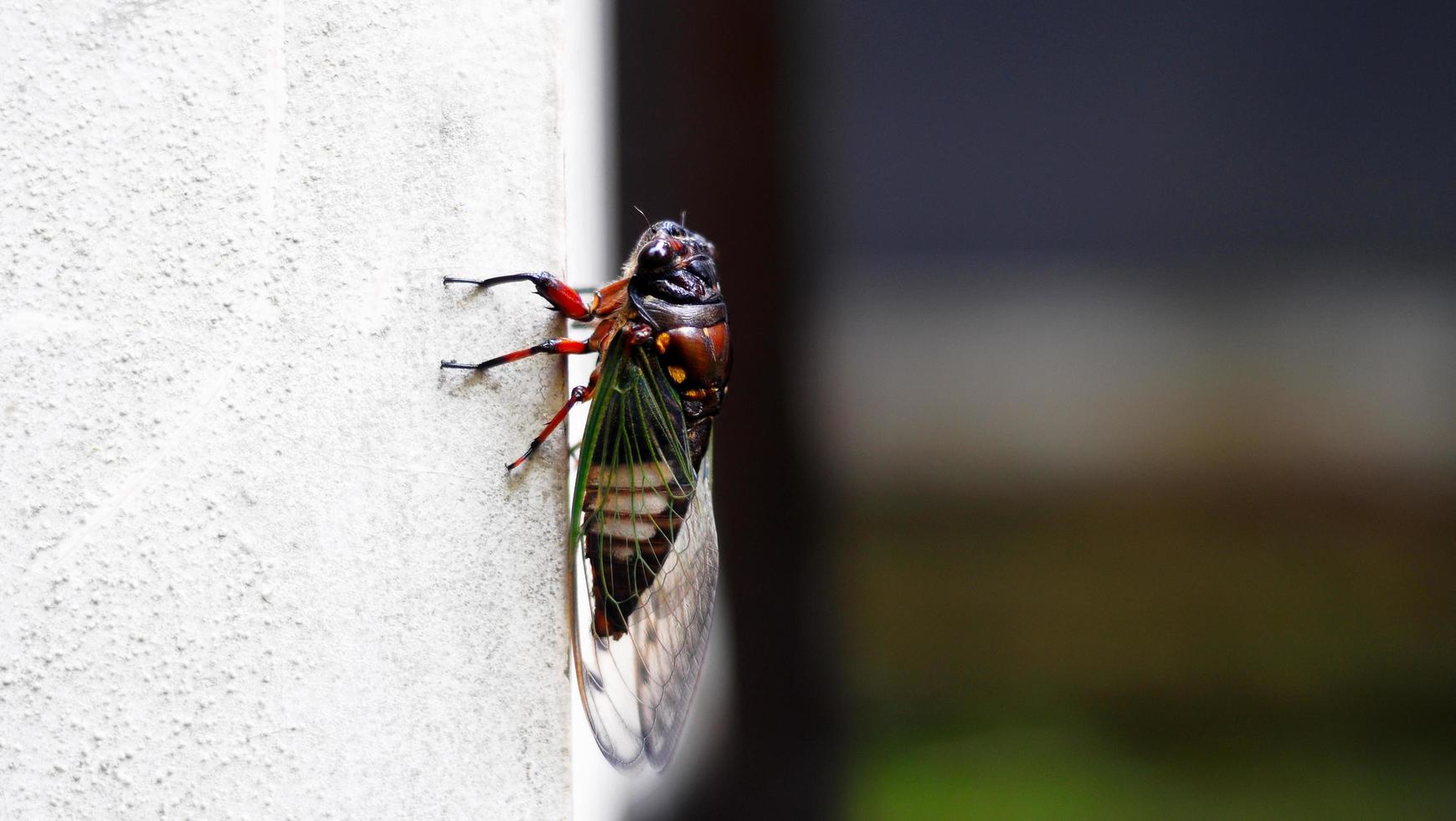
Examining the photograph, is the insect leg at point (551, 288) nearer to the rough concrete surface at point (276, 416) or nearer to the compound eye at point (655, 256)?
the rough concrete surface at point (276, 416)

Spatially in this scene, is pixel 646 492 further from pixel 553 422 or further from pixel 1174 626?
pixel 1174 626

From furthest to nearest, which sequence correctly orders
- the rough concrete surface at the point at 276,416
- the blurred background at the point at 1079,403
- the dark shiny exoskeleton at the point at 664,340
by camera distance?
the blurred background at the point at 1079,403 → the dark shiny exoskeleton at the point at 664,340 → the rough concrete surface at the point at 276,416

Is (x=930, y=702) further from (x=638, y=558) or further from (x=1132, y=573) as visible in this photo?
(x=638, y=558)

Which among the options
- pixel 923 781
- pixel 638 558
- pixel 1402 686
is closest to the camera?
pixel 638 558

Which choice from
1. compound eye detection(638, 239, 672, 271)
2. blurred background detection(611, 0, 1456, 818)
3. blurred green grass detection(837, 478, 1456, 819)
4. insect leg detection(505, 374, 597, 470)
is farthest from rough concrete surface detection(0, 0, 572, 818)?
blurred green grass detection(837, 478, 1456, 819)

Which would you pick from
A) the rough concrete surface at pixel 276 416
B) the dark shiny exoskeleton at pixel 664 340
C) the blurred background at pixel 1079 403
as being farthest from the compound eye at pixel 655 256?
the blurred background at pixel 1079 403

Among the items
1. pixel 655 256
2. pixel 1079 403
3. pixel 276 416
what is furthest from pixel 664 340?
pixel 1079 403

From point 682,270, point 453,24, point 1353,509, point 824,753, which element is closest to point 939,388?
point 824,753

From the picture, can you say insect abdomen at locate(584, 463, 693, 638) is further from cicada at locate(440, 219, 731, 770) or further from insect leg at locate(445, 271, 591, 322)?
insect leg at locate(445, 271, 591, 322)
